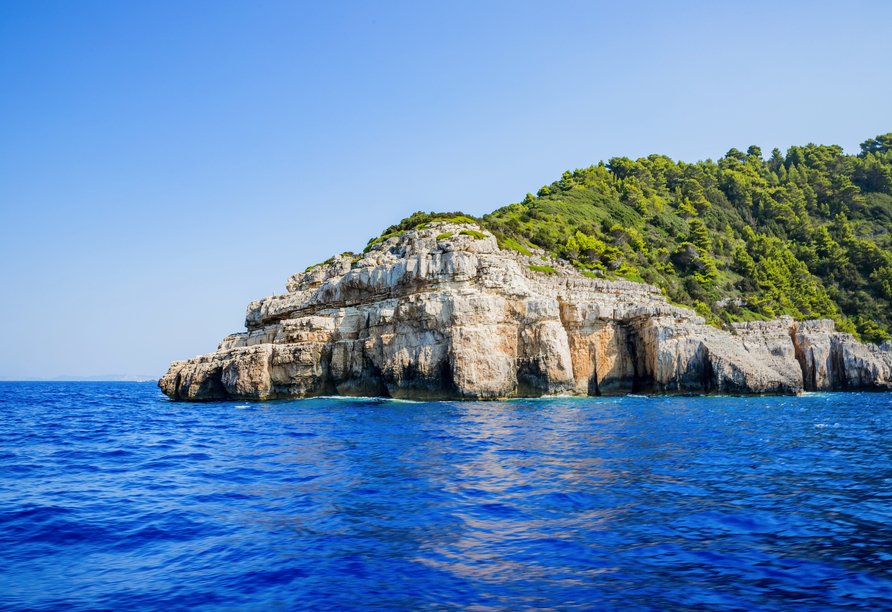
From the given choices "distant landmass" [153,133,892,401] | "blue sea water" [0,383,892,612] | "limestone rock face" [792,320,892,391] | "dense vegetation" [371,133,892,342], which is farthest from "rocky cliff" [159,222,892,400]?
"blue sea water" [0,383,892,612]

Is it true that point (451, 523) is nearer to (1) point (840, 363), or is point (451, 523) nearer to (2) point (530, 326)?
(2) point (530, 326)

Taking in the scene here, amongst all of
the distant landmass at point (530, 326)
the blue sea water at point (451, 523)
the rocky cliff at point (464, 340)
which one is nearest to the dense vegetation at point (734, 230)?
the distant landmass at point (530, 326)

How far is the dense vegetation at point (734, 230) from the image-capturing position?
64.9 meters

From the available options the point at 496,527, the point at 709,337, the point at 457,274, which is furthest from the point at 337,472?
the point at 709,337

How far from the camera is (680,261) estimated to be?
255 ft

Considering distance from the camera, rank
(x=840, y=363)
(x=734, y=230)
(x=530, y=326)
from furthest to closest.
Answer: (x=734, y=230) < (x=840, y=363) < (x=530, y=326)

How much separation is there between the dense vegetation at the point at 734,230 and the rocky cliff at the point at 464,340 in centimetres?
1083

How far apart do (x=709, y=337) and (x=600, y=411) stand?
20.8 m

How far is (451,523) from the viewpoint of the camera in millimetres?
9328

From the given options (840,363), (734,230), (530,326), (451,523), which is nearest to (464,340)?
(530,326)

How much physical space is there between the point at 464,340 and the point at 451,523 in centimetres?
2668

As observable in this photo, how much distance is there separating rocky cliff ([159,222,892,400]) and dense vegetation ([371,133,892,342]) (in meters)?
10.8

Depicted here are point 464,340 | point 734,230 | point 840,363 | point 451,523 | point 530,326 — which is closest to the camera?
point 451,523

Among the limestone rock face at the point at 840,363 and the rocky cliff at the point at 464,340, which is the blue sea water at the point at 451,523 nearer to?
the rocky cliff at the point at 464,340
